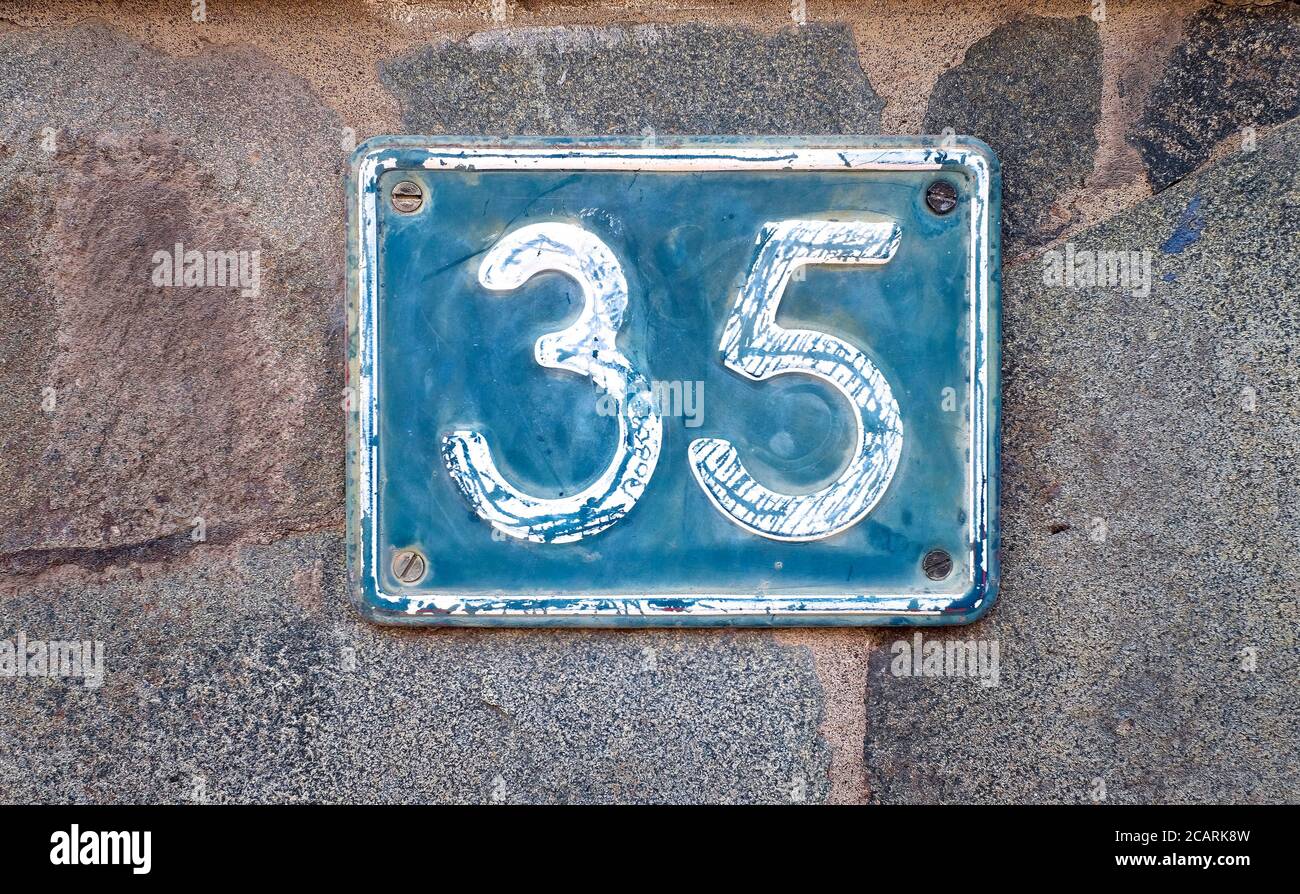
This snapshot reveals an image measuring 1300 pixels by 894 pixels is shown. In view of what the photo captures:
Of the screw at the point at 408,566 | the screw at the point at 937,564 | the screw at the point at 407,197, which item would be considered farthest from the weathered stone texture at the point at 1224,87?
the screw at the point at 408,566

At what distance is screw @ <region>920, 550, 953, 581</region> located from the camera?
4.09ft

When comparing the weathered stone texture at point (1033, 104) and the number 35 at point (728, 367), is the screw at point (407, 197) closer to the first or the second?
the number 35 at point (728, 367)

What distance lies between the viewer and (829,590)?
4.09ft

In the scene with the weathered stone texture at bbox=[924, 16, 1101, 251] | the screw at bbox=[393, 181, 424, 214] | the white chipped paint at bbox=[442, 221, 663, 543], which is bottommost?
the white chipped paint at bbox=[442, 221, 663, 543]

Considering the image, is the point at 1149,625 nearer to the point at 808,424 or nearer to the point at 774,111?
the point at 808,424

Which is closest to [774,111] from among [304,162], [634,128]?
[634,128]

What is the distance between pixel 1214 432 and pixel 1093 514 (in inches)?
8.0

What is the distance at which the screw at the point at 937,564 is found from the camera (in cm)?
125

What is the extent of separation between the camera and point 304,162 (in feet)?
4.11

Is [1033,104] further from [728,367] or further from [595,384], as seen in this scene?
[595,384]

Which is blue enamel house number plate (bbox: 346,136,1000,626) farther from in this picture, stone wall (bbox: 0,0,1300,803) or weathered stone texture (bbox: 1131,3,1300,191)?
weathered stone texture (bbox: 1131,3,1300,191)

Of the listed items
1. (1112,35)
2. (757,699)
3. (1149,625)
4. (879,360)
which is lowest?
(757,699)

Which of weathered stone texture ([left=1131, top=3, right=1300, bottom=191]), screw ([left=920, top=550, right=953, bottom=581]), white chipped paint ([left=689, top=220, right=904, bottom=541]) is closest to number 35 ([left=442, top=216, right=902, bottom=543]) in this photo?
white chipped paint ([left=689, top=220, right=904, bottom=541])
